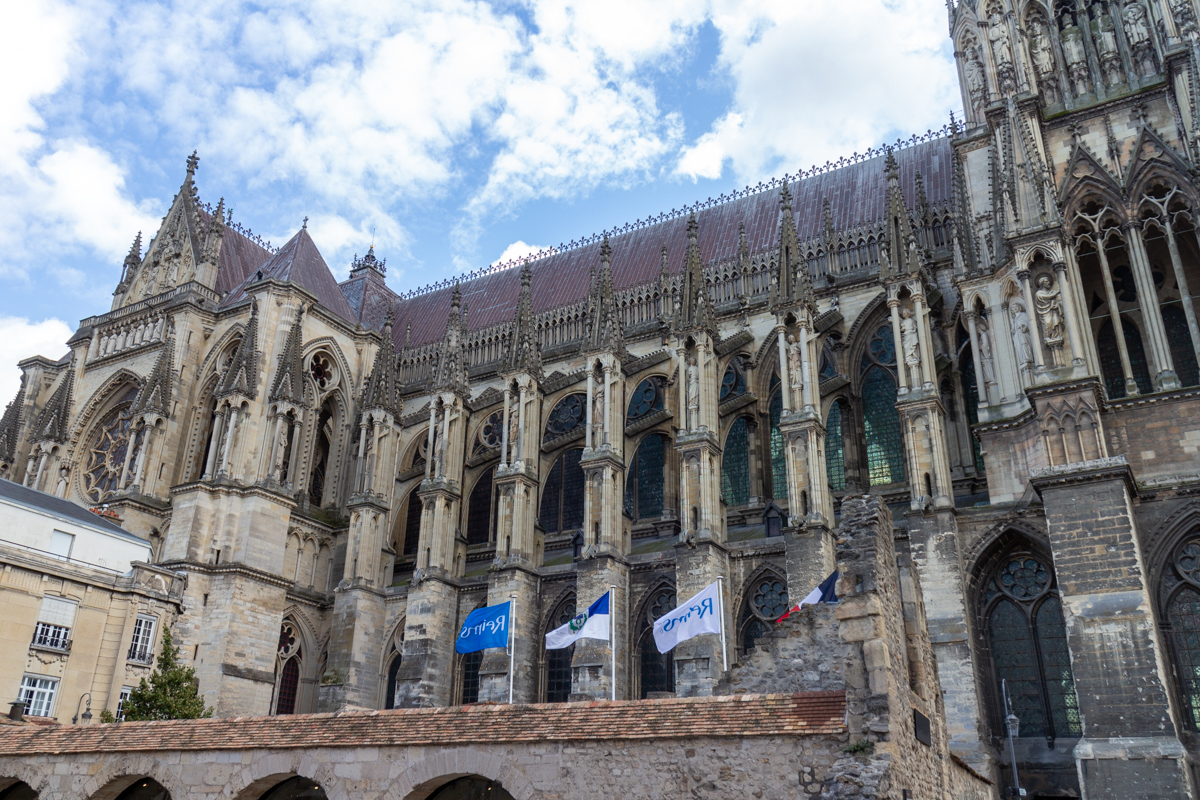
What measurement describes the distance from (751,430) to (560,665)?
8863mm

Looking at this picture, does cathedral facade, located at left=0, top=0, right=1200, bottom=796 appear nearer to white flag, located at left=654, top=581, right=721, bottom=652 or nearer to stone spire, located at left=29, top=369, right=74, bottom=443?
stone spire, located at left=29, top=369, right=74, bottom=443

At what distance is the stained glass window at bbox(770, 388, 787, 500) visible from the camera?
27734 mm

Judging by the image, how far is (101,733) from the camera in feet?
52.3

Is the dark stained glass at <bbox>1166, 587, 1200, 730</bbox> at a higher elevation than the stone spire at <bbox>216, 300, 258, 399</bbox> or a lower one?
lower

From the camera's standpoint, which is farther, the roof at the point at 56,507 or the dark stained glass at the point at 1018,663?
the roof at the point at 56,507

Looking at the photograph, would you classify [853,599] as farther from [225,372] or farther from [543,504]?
[225,372]

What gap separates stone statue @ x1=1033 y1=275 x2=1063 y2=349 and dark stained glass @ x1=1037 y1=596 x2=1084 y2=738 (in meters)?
5.45

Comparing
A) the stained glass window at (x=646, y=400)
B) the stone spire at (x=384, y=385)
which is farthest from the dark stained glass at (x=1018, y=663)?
the stone spire at (x=384, y=385)

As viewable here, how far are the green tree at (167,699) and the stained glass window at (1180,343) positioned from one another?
23.7 m

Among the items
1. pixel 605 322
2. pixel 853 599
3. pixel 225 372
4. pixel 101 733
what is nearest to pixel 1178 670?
pixel 853 599

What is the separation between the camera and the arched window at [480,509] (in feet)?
108

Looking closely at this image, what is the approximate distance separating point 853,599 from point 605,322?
58.9 ft

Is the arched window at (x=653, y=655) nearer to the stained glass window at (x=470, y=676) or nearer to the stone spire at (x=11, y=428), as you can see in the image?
the stained glass window at (x=470, y=676)

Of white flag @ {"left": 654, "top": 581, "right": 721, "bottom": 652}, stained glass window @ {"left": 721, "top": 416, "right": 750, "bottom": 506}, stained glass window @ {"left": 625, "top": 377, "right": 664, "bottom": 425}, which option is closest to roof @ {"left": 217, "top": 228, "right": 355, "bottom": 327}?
stained glass window @ {"left": 625, "top": 377, "right": 664, "bottom": 425}
